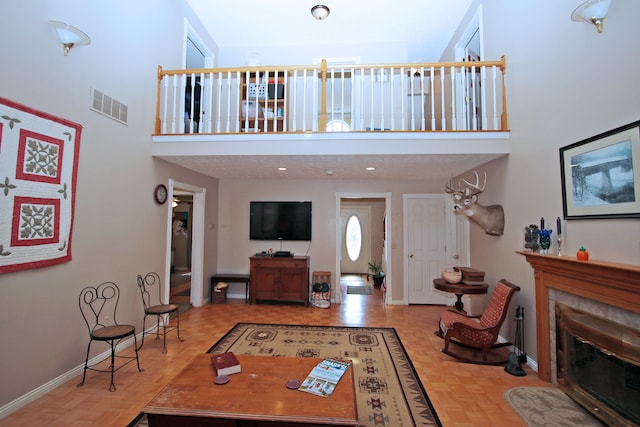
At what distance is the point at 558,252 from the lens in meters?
2.51

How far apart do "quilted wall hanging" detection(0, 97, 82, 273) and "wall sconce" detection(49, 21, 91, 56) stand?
2.11ft

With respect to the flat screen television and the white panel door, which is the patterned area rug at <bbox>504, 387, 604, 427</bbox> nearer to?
the white panel door

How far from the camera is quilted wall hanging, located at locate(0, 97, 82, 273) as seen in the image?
2090 millimetres

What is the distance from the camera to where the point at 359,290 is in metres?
6.45

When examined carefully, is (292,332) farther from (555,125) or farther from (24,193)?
(555,125)

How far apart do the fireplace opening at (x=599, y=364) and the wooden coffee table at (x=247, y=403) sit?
1783mm

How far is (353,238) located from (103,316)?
641cm

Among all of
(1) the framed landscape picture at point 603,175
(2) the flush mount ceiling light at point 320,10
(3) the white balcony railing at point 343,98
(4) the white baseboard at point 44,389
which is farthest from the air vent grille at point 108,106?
(1) the framed landscape picture at point 603,175

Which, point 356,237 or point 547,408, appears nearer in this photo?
point 547,408

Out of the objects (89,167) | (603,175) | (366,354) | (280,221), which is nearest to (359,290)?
(280,221)

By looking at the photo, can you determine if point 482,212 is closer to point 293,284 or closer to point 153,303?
point 293,284

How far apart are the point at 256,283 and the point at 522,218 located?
4.07 meters

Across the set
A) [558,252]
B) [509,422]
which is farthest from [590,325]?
[509,422]

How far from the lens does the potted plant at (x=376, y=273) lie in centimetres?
667
